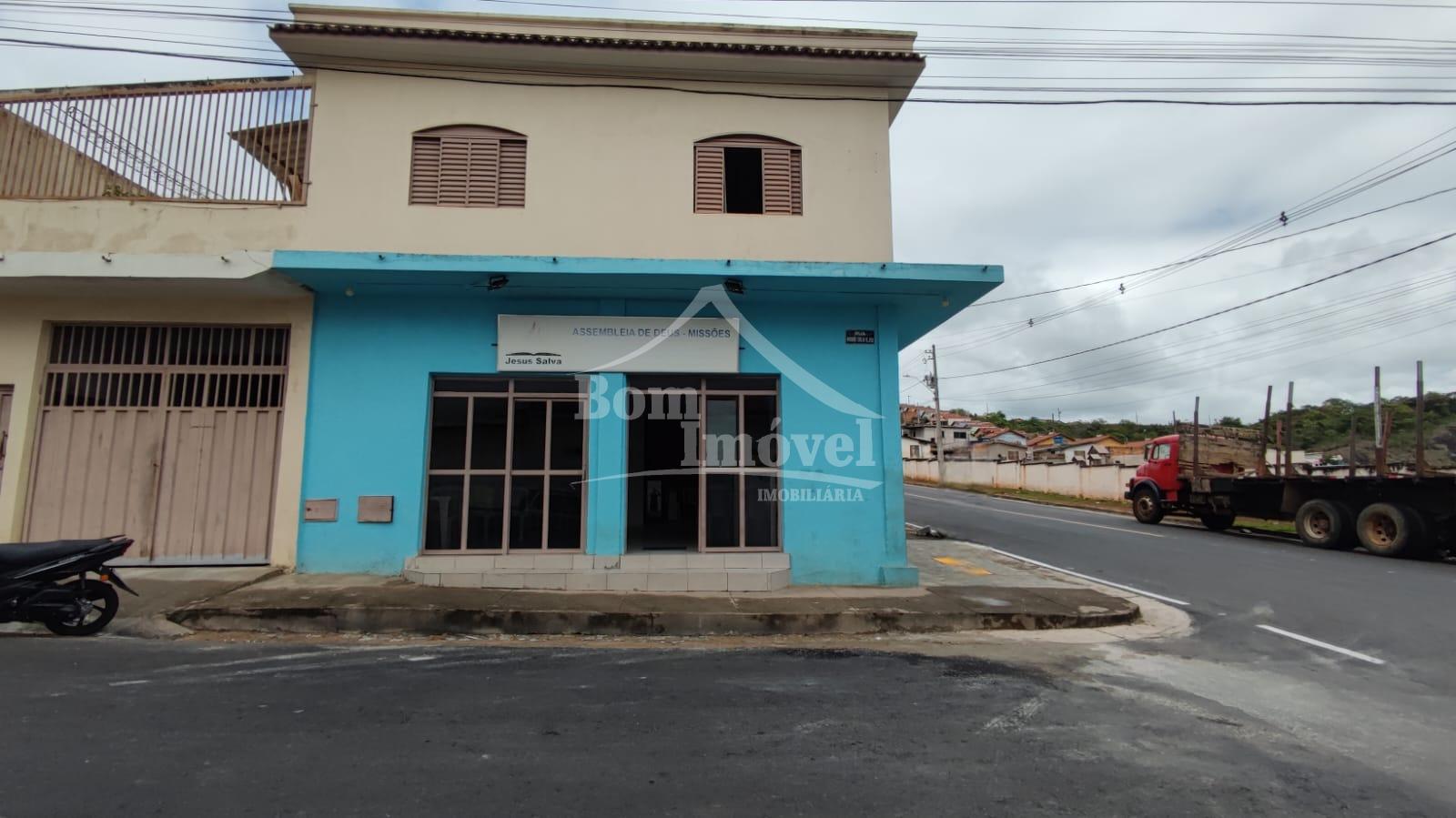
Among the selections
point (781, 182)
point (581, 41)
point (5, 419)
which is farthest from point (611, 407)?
point (5, 419)

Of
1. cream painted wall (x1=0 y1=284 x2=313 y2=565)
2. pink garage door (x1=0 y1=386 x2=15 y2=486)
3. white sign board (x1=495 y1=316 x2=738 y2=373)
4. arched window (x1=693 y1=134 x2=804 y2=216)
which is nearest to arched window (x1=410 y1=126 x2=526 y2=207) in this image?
white sign board (x1=495 y1=316 x2=738 y2=373)

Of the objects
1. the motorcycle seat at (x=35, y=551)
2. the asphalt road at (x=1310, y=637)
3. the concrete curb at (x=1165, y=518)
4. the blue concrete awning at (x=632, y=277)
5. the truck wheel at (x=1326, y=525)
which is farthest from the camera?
the concrete curb at (x=1165, y=518)

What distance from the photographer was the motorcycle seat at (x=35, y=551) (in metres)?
6.06

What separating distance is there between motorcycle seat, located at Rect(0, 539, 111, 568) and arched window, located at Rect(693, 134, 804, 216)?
728 cm

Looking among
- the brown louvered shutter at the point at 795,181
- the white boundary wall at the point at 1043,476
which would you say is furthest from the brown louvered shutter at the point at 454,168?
the white boundary wall at the point at 1043,476

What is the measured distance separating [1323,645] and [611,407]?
7.81 meters

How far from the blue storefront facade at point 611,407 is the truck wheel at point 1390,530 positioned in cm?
1098

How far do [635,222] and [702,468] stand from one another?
324 centimetres

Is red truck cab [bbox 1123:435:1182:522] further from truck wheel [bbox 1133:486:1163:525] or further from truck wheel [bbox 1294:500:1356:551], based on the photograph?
truck wheel [bbox 1294:500:1356:551]

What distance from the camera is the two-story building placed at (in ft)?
28.1

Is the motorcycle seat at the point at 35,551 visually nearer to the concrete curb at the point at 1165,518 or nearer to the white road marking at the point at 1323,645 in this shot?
the white road marking at the point at 1323,645

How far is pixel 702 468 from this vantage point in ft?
29.9

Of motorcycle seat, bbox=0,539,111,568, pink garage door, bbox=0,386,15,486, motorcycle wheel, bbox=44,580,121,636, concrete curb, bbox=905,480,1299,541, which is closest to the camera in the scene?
motorcycle seat, bbox=0,539,111,568

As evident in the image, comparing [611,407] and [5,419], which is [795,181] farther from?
[5,419]
